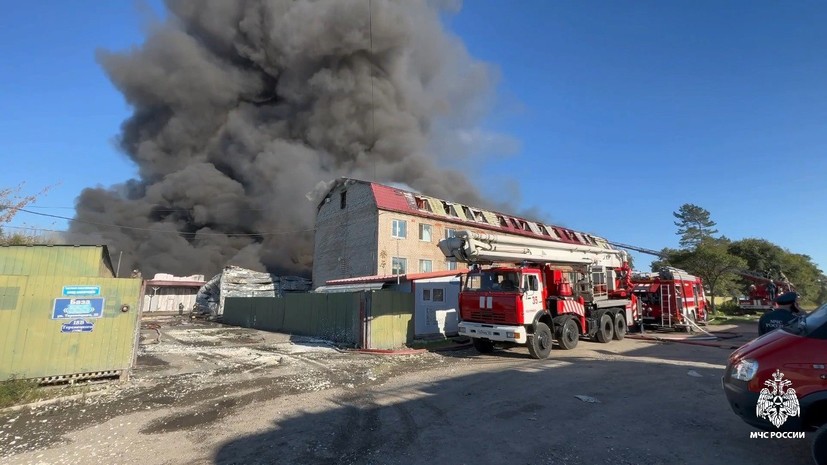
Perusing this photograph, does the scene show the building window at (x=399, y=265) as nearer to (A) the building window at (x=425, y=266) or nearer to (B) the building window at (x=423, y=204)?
(A) the building window at (x=425, y=266)

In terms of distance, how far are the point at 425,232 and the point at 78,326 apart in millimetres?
19412

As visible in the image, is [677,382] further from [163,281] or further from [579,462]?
[163,281]

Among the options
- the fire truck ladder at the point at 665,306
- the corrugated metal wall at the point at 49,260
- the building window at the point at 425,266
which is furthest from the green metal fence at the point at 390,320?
the building window at the point at 425,266

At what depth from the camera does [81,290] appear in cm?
718

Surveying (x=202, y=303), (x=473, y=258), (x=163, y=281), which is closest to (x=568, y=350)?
(x=473, y=258)

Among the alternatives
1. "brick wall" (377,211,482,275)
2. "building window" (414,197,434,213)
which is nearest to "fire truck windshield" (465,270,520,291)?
"brick wall" (377,211,482,275)

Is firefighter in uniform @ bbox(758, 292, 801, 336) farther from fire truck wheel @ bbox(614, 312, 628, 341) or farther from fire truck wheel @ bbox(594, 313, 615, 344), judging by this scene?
fire truck wheel @ bbox(614, 312, 628, 341)

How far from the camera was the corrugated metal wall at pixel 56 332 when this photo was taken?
659 centimetres

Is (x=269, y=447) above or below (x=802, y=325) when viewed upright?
below

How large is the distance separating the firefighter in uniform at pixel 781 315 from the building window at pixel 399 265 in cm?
1811

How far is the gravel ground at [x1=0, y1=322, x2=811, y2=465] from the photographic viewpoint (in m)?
4.08

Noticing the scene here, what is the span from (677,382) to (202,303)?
94.8 ft

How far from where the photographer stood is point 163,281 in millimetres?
32406

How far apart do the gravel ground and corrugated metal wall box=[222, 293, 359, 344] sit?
A: 13.9 feet
